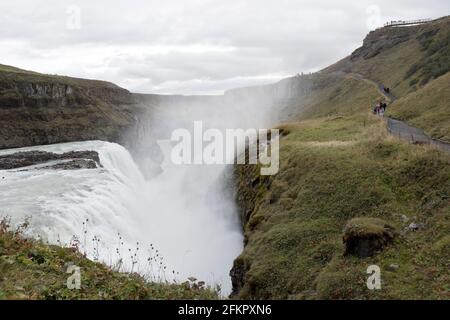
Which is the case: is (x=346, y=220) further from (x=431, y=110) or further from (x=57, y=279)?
(x=431, y=110)

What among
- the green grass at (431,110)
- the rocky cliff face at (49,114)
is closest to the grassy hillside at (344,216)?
the green grass at (431,110)

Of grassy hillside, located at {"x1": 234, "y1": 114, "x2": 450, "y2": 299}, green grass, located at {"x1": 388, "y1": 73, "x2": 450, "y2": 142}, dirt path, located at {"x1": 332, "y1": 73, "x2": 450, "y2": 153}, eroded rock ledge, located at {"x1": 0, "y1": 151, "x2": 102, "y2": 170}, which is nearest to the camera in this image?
grassy hillside, located at {"x1": 234, "y1": 114, "x2": 450, "y2": 299}

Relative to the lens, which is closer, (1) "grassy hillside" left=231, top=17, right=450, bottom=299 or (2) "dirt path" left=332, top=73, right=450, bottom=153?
(1) "grassy hillside" left=231, top=17, right=450, bottom=299

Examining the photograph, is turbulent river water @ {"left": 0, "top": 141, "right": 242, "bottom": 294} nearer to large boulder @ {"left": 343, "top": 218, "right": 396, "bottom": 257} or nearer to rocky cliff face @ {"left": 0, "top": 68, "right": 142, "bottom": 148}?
large boulder @ {"left": 343, "top": 218, "right": 396, "bottom": 257}

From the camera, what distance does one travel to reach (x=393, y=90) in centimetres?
7269

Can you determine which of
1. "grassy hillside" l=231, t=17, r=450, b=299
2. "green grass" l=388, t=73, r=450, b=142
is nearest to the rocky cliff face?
"grassy hillside" l=231, t=17, r=450, b=299

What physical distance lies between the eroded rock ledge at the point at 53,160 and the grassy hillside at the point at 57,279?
98.1 ft

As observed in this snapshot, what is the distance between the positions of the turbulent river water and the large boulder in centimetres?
525

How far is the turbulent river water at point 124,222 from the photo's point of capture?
20.8 m

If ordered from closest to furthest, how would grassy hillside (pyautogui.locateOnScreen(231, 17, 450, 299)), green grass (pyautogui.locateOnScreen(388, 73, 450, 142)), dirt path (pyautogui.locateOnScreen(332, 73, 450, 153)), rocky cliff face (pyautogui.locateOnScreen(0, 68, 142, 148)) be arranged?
grassy hillside (pyautogui.locateOnScreen(231, 17, 450, 299)) → dirt path (pyautogui.locateOnScreen(332, 73, 450, 153)) → green grass (pyautogui.locateOnScreen(388, 73, 450, 142)) → rocky cliff face (pyautogui.locateOnScreen(0, 68, 142, 148))

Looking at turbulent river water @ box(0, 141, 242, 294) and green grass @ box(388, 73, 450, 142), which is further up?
green grass @ box(388, 73, 450, 142)

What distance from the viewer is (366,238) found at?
47.7ft

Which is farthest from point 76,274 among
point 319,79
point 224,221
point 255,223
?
point 319,79

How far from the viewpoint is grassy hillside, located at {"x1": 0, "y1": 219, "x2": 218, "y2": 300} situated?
8.67 meters
